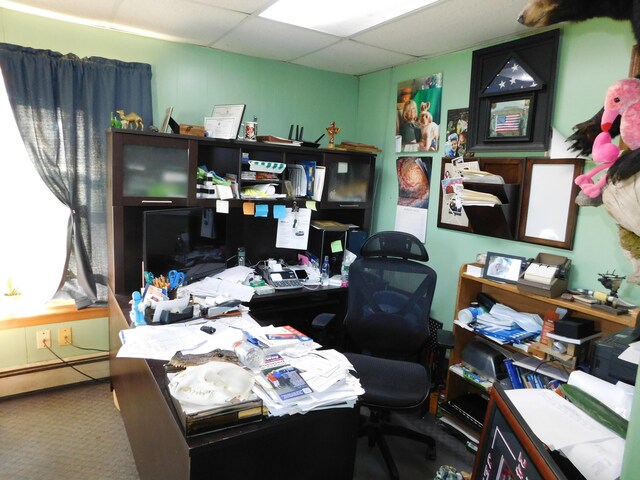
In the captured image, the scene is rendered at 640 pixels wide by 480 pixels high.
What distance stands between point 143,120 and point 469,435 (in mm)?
2851

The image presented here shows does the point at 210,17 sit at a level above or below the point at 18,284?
above

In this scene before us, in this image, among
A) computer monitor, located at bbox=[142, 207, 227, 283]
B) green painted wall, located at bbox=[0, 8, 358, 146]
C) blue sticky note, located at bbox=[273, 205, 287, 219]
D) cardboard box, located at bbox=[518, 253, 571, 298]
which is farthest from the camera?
blue sticky note, located at bbox=[273, 205, 287, 219]

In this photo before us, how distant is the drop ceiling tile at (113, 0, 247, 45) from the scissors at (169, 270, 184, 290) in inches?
57.0

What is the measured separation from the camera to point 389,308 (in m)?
2.48

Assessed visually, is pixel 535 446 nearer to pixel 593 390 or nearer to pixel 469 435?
pixel 593 390

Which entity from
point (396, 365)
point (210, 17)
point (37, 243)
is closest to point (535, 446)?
point (396, 365)

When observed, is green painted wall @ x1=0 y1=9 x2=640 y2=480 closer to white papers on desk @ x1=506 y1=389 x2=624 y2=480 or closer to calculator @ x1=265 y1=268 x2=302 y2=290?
calculator @ x1=265 y1=268 x2=302 y2=290

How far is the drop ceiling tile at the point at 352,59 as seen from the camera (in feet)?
9.30

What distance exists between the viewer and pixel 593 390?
0.83 m

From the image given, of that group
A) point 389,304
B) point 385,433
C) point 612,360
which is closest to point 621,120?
point 612,360

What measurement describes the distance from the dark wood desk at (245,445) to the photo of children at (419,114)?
2.13 metres

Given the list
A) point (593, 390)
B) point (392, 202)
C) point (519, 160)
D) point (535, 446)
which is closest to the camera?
point (535, 446)

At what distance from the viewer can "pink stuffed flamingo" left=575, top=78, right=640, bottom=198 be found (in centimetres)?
74

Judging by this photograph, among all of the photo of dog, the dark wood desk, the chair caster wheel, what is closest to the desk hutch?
the dark wood desk
